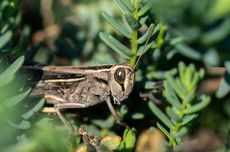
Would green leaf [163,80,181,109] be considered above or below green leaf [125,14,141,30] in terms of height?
below

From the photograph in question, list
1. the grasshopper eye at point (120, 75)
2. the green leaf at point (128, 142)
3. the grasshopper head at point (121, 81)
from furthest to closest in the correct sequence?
1. the grasshopper eye at point (120, 75)
2. the grasshopper head at point (121, 81)
3. the green leaf at point (128, 142)

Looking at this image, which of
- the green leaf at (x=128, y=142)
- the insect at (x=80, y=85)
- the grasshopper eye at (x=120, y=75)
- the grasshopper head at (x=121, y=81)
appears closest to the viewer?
the green leaf at (x=128, y=142)

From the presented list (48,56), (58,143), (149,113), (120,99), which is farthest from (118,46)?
(58,143)

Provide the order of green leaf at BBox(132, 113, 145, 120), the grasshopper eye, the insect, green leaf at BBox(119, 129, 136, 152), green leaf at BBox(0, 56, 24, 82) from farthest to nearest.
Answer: the insect, the grasshopper eye, green leaf at BBox(132, 113, 145, 120), green leaf at BBox(0, 56, 24, 82), green leaf at BBox(119, 129, 136, 152)

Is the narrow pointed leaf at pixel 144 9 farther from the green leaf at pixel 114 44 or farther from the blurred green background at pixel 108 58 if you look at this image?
the green leaf at pixel 114 44

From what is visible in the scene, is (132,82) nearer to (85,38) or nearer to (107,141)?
(85,38)

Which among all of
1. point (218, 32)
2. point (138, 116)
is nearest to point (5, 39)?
point (138, 116)

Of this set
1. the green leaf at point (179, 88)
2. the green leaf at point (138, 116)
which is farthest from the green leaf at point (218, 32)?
the green leaf at point (138, 116)

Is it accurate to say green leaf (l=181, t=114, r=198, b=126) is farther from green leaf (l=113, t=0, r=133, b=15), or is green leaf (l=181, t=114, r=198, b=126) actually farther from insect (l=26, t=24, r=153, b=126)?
insect (l=26, t=24, r=153, b=126)

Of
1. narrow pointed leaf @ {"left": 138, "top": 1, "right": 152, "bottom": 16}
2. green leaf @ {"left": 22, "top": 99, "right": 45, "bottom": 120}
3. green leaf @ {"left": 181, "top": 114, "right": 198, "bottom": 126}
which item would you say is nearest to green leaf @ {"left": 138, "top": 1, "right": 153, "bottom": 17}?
narrow pointed leaf @ {"left": 138, "top": 1, "right": 152, "bottom": 16}
